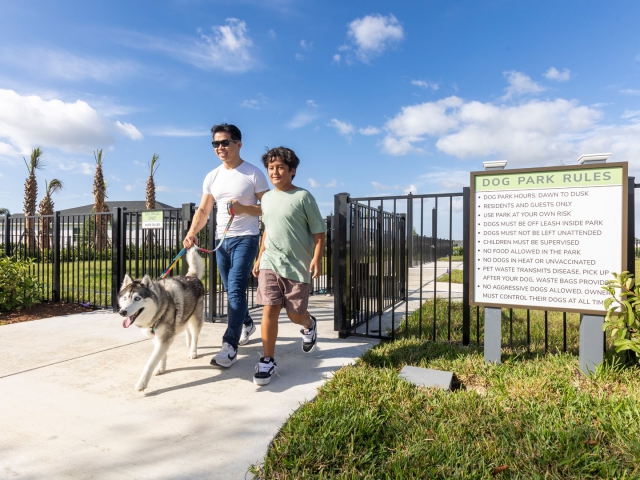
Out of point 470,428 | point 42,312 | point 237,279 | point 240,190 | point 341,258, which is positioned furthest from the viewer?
point 42,312

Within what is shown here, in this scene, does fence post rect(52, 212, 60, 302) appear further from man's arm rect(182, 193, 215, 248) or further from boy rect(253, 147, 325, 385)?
boy rect(253, 147, 325, 385)

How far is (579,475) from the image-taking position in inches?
76.1

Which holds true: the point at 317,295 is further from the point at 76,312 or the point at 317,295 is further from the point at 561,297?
the point at 561,297

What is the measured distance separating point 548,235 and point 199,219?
3.27 m

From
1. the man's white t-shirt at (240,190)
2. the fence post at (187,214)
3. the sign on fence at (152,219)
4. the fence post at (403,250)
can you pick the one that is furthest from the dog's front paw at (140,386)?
the fence post at (403,250)

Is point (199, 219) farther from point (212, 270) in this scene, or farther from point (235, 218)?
point (212, 270)

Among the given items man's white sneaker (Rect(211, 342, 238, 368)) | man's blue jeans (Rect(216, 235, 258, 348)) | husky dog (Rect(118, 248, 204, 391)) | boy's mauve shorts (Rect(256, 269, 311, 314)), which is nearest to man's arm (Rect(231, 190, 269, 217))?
man's blue jeans (Rect(216, 235, 258, 348))

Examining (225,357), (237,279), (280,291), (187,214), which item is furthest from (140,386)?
(187,214)

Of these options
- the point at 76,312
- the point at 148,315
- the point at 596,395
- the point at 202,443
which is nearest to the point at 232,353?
the point at 148,315

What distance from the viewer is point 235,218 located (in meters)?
3.79

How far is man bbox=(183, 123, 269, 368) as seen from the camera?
3.60m

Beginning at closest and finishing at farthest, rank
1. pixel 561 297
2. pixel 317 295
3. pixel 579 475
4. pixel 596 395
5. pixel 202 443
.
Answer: pixel 579 475, pixel 202 443, pixel 596 395, pixel 561 297, pixel 317 295

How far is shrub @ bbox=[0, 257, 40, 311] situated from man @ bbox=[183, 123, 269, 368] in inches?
187

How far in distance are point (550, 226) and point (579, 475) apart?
2037mm
